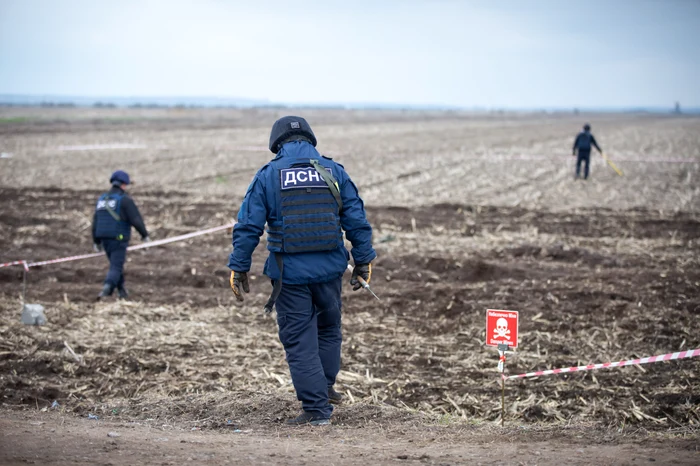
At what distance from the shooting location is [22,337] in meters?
8.20

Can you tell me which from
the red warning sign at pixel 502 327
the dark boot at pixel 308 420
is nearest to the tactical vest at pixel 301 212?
the dark boot at pixel 308 420

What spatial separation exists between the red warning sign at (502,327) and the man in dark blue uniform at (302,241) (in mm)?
1329

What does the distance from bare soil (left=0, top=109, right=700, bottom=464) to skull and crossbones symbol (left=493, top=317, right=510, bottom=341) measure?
778 mm

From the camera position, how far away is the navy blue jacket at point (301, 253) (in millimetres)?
5590

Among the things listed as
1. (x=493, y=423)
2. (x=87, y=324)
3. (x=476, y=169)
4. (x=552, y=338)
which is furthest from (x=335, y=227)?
(x=476, y=169)

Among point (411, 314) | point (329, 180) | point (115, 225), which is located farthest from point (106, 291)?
point (329, 180)

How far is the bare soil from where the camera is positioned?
17.1 ft

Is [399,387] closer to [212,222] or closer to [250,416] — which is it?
[250,416]

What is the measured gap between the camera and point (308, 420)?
19.0ft

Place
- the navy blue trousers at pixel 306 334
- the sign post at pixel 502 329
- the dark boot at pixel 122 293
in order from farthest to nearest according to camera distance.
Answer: the dark boot at pixel 122 293, the sign post at pixel 502 329, the navy blue trousers at pixel 306 334

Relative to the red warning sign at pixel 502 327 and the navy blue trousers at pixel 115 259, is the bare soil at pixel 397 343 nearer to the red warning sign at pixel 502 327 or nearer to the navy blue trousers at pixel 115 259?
the navy blue trousers at pixel 115 259

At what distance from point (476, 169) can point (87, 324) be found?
Answer: 1970 centimetres

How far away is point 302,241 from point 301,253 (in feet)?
0.39

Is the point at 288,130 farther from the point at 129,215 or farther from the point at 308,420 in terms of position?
the point at 129,215
